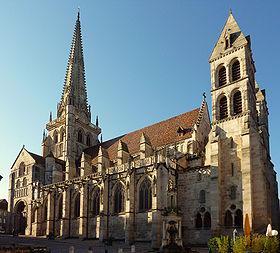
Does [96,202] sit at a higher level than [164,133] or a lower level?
lower

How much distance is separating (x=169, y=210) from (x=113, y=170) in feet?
46.3

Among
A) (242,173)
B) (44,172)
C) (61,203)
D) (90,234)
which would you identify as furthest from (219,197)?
(44,172)

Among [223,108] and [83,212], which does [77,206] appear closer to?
[83,212]

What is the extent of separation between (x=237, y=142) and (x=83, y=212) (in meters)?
18.0

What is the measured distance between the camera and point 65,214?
3619 centimetres

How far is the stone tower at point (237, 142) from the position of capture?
86.5 feet

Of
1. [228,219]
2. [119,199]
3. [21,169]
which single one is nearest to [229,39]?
[228,219]

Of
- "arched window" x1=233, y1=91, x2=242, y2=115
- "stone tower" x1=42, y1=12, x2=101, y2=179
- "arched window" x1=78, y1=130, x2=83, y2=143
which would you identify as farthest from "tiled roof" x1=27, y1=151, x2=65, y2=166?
"arched window" x1=233, y1=91, x2=242, y2=115

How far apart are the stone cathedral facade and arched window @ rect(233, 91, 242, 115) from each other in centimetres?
10

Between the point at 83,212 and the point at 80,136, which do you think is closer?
the point at 83,212

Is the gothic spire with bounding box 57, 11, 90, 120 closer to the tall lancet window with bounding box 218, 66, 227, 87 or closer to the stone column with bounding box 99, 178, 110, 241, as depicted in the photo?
the stone column with bounding box 99, 178, 110, 241

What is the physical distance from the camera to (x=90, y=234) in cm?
3353

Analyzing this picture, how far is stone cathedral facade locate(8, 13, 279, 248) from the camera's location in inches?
1055

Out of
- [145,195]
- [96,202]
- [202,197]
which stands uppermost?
[145,195]
